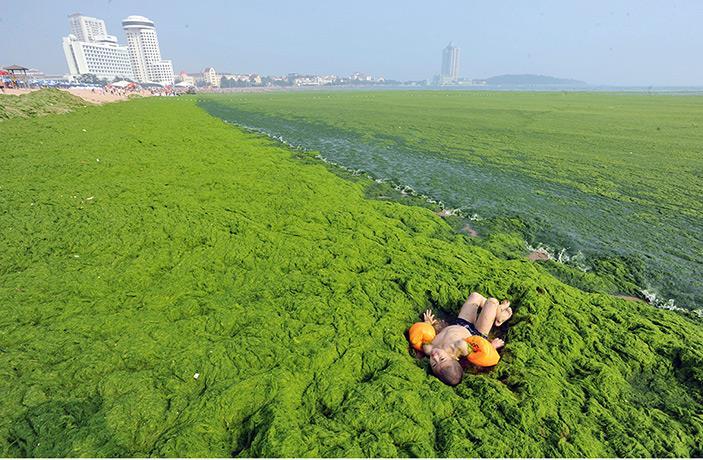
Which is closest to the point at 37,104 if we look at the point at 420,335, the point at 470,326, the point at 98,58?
the point at 420,335

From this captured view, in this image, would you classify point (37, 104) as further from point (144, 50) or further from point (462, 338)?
point (144, 50)

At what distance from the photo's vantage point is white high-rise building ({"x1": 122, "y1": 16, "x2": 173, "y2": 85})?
423ft

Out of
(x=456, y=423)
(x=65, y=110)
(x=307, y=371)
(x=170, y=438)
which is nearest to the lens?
(x=170, y=438)

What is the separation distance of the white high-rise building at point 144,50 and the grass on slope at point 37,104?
123 metres

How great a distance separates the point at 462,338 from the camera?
136 inches

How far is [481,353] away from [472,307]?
2.52ft

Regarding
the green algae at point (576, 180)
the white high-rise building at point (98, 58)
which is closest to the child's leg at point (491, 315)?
the green algae at point (576, 180)

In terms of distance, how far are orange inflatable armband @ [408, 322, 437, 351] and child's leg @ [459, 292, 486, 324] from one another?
19.5 inches

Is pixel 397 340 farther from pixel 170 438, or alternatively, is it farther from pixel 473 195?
pixel 473 195

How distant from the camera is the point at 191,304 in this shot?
4.18 meters

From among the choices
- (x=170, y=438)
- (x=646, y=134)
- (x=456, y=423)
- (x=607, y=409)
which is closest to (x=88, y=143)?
(x=170, y=438)

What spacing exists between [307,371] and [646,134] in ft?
67.6

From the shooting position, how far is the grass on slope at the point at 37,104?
58.5 ft

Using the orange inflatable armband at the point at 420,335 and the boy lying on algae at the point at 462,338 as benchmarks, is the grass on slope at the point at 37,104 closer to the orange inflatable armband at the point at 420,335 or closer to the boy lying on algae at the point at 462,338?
the orange inflatable armband at the point at 420,335
